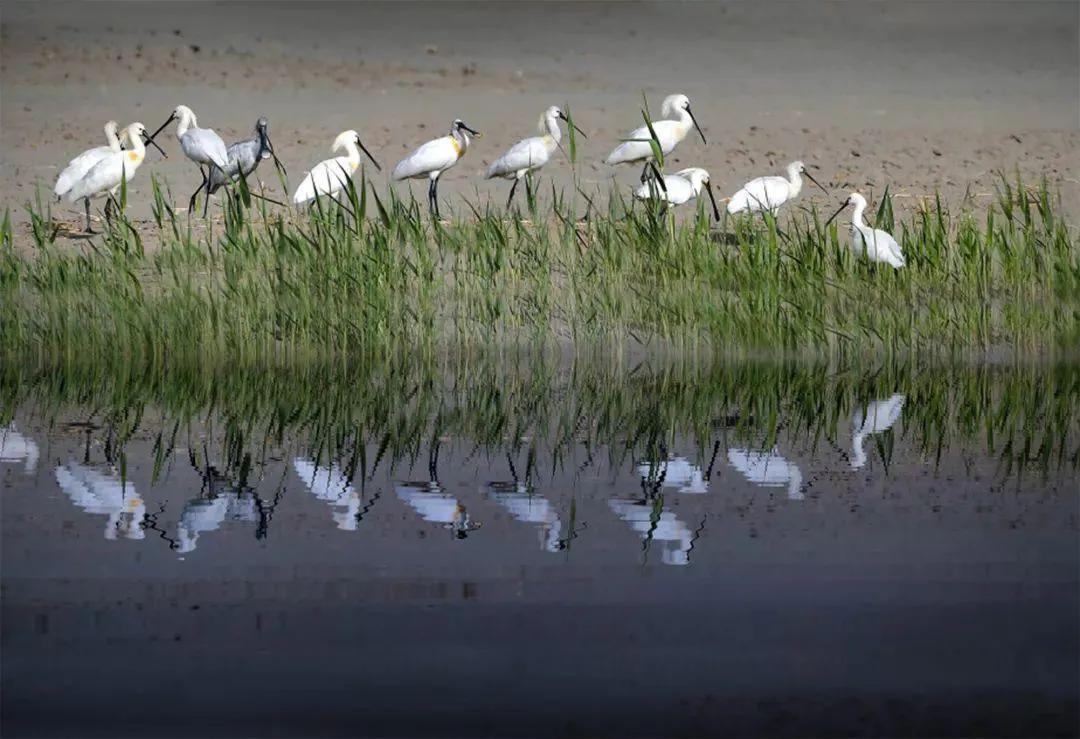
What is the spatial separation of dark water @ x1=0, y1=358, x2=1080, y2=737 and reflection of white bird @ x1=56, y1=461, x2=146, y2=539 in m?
0.02

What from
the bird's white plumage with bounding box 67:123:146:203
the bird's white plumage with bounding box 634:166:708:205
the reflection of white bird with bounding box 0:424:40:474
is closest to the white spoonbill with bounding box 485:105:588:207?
the bird's white plumage with bounding box 634:166:708:205

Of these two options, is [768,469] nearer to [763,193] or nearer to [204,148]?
[763,193]

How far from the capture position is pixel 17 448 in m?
7.18

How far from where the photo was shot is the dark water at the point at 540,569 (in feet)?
13.2

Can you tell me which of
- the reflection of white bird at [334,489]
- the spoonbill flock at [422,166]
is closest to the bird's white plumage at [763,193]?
the spoonbill flock at [422,166]

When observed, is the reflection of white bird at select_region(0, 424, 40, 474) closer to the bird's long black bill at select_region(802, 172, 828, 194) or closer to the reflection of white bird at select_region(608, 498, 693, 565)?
the reflection of white bird at select_region(608, 498, 693, 565)

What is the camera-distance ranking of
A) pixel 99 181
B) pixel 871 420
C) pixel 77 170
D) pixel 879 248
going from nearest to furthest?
pixel 871 420 < pixel 879 248 < pixel 99 181 < pixel 77 170

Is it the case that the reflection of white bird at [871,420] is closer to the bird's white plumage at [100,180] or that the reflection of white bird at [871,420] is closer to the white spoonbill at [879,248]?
the white spoonbill at [879,248]

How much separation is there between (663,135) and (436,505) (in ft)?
34.2

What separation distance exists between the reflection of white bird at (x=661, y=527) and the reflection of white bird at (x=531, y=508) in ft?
0.68

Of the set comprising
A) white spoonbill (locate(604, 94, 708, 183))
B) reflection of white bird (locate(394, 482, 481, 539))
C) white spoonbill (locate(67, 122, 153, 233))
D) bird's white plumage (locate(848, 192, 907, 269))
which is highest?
white spoonbill (locate(604, 94, 708, 183))

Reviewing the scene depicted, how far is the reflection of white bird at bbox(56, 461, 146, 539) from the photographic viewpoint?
5.77 meters

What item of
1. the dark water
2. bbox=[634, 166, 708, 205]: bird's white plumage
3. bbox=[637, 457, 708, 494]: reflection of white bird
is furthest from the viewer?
bbox=[634, 166, 708, 205]: bird's white plumage

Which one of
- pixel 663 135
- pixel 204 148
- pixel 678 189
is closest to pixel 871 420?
pixel 678 189
